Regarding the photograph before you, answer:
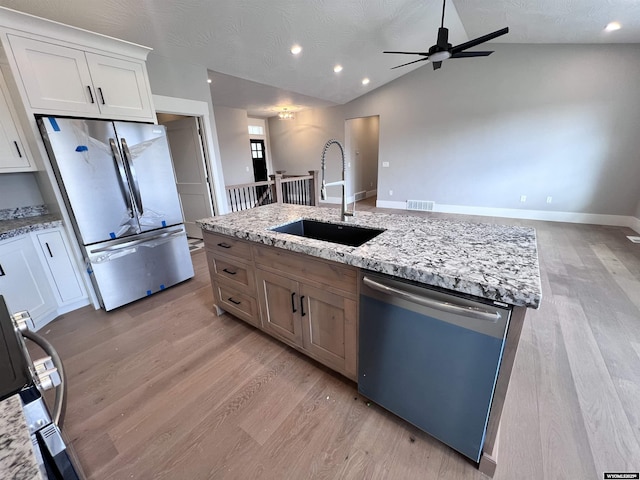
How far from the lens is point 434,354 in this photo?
1.10 metres

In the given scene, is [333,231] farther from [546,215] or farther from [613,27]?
[546,215]

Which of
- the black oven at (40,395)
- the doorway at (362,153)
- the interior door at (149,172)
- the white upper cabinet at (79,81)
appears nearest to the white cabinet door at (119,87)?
the white upper cabinet at (79,81)

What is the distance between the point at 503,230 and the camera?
4.94 feet

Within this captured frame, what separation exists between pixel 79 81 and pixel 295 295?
2.62m

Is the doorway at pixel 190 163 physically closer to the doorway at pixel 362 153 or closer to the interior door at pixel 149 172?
the interior door at pixel 149 172

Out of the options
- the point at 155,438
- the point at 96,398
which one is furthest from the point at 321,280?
the point at 96,398

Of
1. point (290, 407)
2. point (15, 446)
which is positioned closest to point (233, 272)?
point (290, 407)

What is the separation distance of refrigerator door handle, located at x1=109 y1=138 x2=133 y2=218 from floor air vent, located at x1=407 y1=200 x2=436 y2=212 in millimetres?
5676

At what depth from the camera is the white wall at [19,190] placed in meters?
2.37

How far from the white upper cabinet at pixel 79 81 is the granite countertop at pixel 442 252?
1.66 metres

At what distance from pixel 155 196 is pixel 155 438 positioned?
2139mm

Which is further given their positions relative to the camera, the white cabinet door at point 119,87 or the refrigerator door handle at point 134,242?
the refrigerator door handle at point 134,242

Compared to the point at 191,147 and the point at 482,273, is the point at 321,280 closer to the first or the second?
the point at 482,273

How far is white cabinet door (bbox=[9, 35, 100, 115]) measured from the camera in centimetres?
192
